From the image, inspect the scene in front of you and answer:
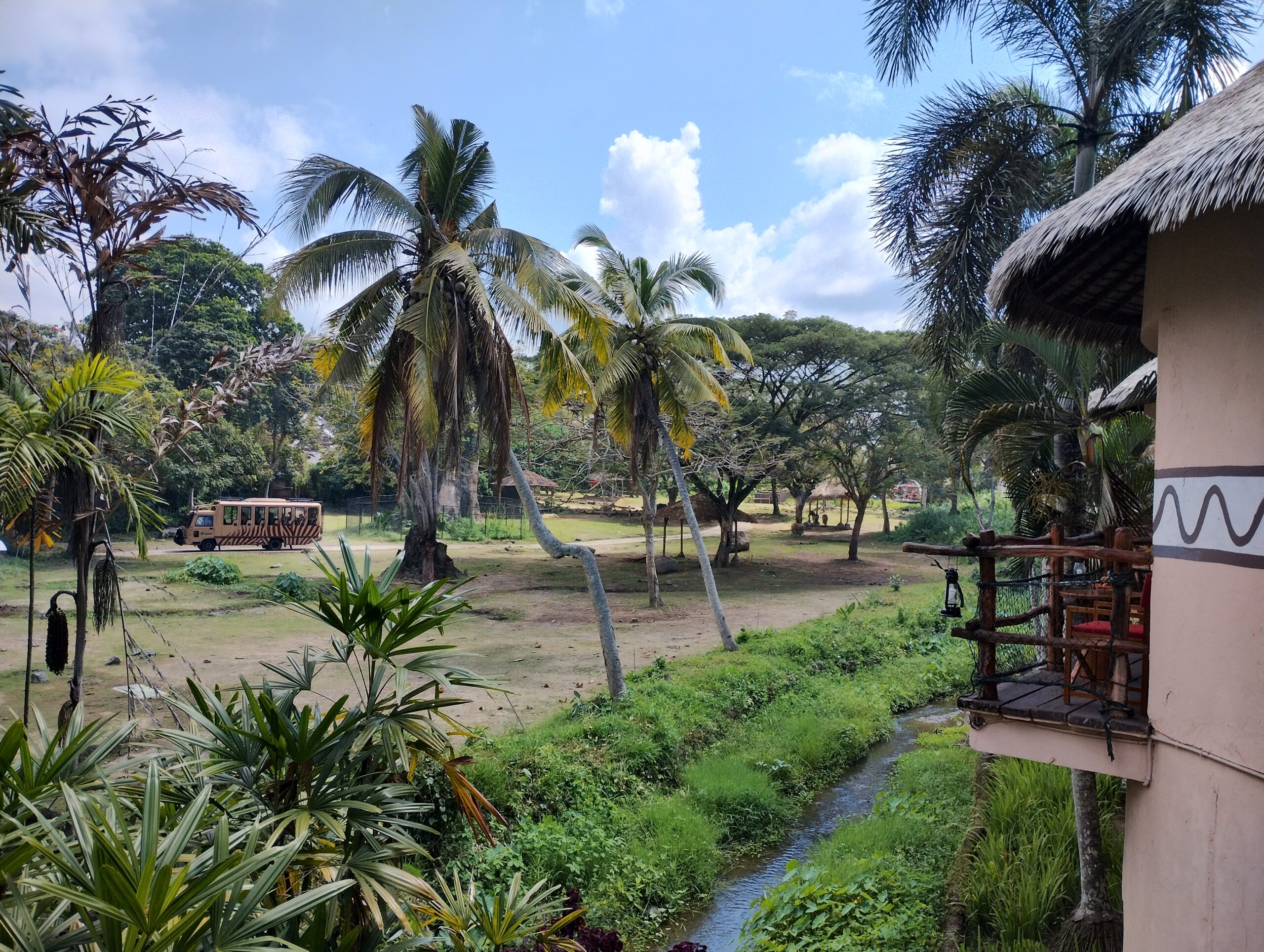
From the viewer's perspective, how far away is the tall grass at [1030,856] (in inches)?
239

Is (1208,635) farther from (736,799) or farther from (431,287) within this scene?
(431,287)

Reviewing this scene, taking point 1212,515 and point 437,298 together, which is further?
point 437,298

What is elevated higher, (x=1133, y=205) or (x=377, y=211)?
(x=377, y=211)

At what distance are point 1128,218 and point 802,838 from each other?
7.43 metres

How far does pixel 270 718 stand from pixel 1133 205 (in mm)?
4637

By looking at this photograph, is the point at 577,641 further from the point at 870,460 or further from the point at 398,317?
the point at 870,460

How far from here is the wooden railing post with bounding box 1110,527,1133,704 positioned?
426 cm

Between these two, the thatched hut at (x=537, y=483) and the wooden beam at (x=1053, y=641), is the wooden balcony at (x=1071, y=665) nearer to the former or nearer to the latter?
the wooden beam at (x=1053, y=641)

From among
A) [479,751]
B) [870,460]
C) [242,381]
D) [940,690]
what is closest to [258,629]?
[479,751]

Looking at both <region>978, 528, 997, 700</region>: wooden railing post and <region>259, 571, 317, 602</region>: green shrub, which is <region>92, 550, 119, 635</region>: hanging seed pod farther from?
<region>259, 571, 317, 602</region>: green shrub

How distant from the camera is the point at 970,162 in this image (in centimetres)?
1012

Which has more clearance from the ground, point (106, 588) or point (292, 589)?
point (106, 588)

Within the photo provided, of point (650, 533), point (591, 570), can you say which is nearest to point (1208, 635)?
point (591, 570)

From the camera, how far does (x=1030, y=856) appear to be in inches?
263
